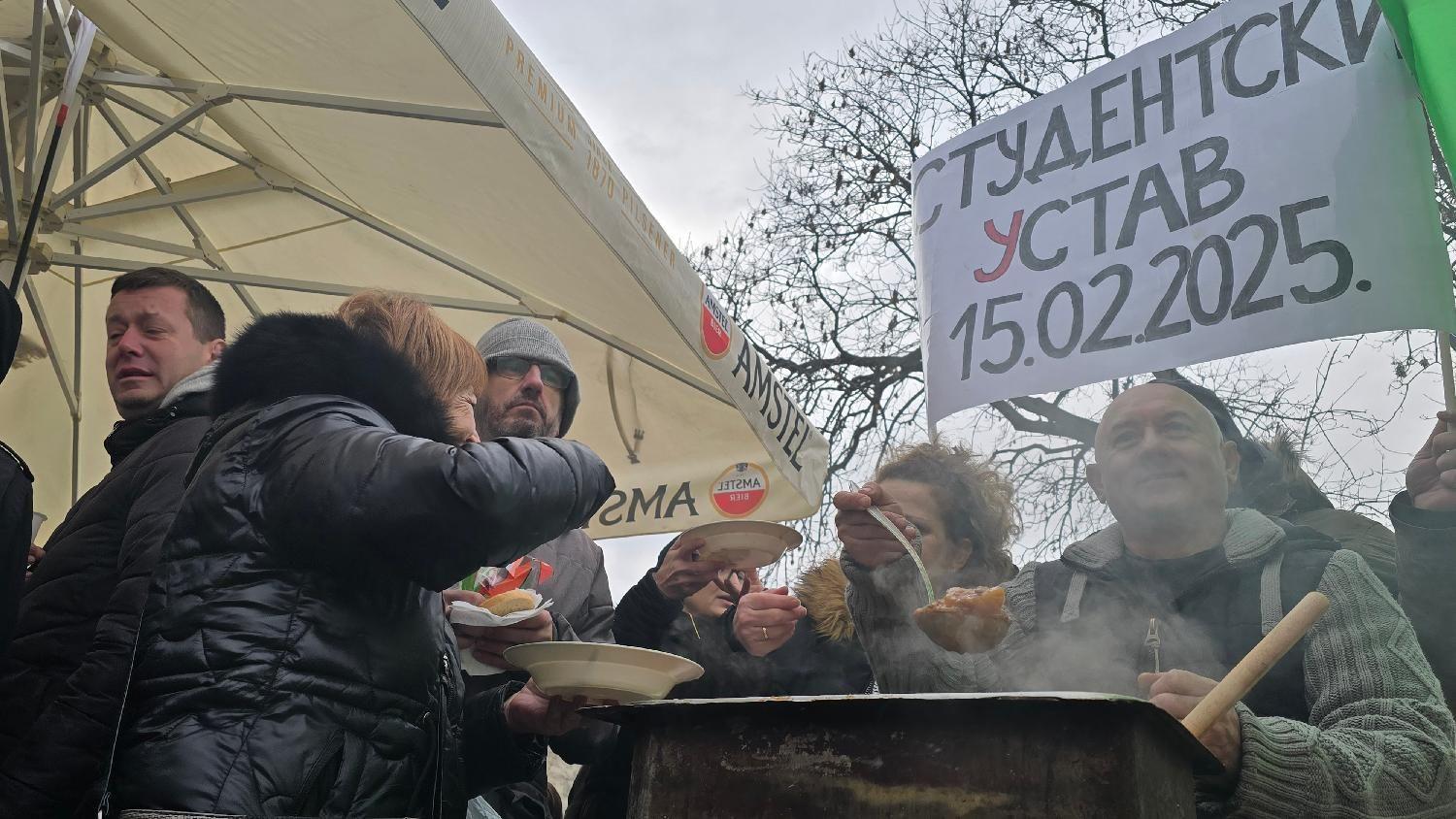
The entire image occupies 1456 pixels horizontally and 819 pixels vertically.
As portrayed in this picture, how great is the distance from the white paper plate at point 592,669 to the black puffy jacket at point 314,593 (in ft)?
0.67

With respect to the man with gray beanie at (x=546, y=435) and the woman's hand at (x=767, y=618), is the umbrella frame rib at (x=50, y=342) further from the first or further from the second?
the woman's hand at (x=767, y=618)

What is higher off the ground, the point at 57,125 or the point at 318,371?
the point at 57,125

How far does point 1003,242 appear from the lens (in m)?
3.51

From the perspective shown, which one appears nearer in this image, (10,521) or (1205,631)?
(10,521)

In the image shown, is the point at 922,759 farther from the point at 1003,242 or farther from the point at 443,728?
the point at 1003,242

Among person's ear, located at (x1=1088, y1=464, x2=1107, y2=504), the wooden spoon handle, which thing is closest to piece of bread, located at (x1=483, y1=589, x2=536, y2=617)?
the wooden spoon handle

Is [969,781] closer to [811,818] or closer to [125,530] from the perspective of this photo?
[811,818]

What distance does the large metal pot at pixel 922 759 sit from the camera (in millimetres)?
1475

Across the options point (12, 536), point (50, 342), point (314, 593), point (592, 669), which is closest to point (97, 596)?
point (12, 536)

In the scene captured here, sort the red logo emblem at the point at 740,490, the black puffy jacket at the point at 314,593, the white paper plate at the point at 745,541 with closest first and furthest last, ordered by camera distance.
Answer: the black puffy jacket at the point at 314,593 < the white paper plate at the point at 745,541 < the red logo emblem at the point at 740,490

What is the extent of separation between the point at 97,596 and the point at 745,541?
5.19ft

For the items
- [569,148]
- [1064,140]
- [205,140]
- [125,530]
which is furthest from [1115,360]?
[205,140]

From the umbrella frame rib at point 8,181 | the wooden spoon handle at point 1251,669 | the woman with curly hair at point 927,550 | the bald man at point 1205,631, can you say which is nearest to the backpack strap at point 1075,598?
the bald man at point 1205,631

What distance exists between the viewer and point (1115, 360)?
10.2 ft
